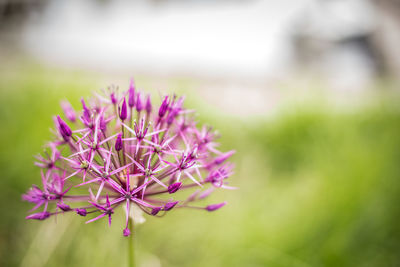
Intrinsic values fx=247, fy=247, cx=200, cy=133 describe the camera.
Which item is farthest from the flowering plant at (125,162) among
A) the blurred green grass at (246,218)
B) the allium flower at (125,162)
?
the blurred green grass at (246,218)

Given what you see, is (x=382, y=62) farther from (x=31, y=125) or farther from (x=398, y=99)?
(x=31, y=125)

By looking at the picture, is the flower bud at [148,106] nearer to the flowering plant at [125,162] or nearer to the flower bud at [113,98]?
the flowering plant at [125,162]

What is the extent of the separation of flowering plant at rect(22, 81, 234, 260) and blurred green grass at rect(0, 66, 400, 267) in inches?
18.2

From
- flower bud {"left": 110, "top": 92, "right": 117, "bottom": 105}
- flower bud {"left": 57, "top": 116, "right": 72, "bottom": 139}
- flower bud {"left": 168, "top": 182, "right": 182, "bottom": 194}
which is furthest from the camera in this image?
flower bud {"left": 110, "top": 92, "right": 117, "bottom": 105}

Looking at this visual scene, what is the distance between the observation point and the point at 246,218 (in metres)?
2.45

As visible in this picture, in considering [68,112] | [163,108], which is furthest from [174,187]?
[68,112]

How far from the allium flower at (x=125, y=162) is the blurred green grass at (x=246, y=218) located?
46 centimetres

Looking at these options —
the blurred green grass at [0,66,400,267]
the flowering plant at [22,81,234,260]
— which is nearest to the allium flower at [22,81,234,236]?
the flowering plant at [22,81,234,260]

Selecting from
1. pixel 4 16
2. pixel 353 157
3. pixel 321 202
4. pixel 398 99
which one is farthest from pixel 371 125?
pixel 4 16

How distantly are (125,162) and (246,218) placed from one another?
174 centimetres

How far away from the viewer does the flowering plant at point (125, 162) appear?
0.91 metres

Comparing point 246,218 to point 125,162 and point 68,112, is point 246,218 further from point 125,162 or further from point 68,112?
point 68,112

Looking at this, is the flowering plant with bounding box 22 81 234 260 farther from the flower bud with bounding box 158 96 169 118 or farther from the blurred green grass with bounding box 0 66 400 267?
the blurred green grass with bounding box 0 66 400 267

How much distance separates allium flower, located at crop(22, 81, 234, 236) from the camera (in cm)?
91
